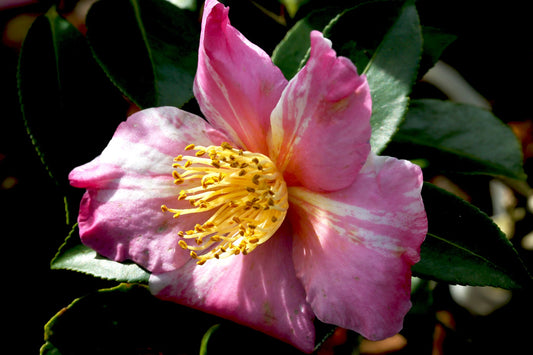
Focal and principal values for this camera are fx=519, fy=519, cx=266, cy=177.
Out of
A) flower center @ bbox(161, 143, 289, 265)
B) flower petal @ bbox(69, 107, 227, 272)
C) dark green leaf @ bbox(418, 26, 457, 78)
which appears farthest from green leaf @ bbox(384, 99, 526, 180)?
flower petal @ bbox(69, 107, 227, 272)

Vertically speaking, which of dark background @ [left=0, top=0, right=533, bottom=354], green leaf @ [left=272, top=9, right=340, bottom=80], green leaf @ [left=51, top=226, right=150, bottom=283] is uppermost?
green leaf @ [left=272, top=9, right=340, bottom=80]

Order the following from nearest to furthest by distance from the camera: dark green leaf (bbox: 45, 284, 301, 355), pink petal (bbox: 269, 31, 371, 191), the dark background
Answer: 1. pink petal (bbox: 269, 31, 371, 191)
2. dark green leaf (bbox: 45, 284, 301, 355)
3. the dark background

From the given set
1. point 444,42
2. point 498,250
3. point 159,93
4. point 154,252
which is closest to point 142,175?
point 154,252

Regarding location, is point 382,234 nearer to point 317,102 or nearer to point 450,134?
point 317,102

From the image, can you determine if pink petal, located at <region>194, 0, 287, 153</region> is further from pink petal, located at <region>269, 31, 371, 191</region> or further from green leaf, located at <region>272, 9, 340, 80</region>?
green leaf, located at <region>272, 9, 340, 80</region>

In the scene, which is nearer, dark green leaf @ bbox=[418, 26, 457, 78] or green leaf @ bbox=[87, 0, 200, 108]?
green leaf @ bbox=[87, 0, 200, 108]

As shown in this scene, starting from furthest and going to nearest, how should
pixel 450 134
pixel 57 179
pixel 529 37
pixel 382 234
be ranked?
pixel 529 37 → pixel 450 134 → pixel 57 179 → pixel 382 234
